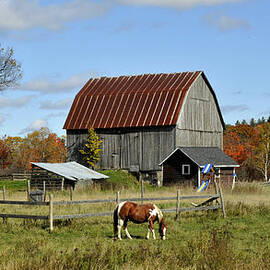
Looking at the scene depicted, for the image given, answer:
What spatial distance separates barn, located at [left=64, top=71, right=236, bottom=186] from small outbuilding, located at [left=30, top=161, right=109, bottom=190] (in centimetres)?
557

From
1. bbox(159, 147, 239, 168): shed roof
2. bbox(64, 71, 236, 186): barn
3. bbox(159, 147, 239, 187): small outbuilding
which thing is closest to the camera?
bbox(159, 147, 239, 187): small outbuilding

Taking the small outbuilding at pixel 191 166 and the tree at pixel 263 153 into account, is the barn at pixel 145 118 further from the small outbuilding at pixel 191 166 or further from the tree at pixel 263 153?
the tree at pixel 263 153

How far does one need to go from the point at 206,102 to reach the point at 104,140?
1065 centimetres

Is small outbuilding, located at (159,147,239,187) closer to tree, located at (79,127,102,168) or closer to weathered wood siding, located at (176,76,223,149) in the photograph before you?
weathered wood siding, located at (176,76,223,149)

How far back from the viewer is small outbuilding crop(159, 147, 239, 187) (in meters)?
45.5

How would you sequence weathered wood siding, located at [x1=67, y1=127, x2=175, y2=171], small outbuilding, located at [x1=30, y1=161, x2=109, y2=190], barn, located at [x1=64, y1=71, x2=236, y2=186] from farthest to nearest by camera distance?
barn, located at [x1=64, y1=71, x2=236, y2=186]
weathered wood siding, located at [x1=67, y1=127, x2=175, y2=171]
small outbuilding, located at [x1=30, y1=161, x2=109, y2=190]

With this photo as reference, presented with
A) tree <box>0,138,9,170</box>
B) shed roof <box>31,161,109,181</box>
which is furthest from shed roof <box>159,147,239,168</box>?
tree <box>0,138,9,170</box>

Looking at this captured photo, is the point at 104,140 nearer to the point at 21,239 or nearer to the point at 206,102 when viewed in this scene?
the point at 206,102

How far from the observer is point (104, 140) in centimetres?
5138

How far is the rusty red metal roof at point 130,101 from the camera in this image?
48656mm

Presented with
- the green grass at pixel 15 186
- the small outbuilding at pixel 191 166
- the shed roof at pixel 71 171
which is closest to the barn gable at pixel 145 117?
the small outbuilding at pixel 191 166

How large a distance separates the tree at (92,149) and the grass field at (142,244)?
82.2 feet

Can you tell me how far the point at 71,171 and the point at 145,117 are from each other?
914 cm

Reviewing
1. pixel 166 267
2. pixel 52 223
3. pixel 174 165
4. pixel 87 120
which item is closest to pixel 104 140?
pixel 87 120
